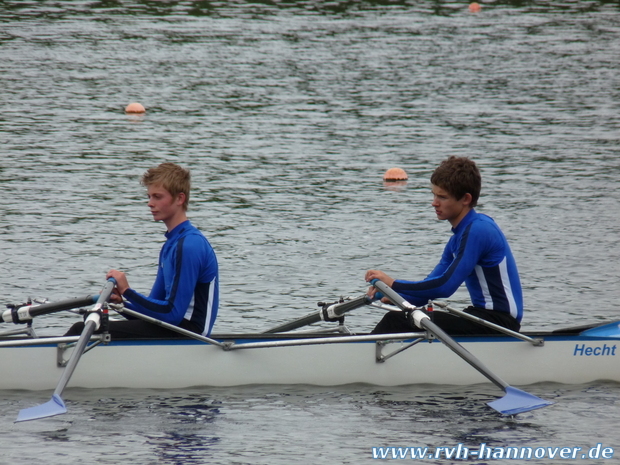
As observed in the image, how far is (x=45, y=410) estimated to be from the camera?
22.4 ft

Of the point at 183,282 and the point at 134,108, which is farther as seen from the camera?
the point at 134,108

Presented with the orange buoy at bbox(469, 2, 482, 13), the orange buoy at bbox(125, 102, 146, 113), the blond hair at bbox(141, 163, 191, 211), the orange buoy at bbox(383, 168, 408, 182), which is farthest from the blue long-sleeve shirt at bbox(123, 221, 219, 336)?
the orange buoy at bbox(469, 2, 482, 13)

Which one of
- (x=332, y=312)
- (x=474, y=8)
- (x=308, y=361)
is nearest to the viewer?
(x=308, y=361)

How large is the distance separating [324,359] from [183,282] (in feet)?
4.13

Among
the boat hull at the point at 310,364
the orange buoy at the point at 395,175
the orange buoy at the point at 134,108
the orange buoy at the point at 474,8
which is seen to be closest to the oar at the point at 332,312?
the boat hull at the point at 310,364

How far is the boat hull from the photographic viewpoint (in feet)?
24.5

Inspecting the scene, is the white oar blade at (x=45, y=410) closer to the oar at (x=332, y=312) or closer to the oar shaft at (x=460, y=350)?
the oar at (x=332, y=312)

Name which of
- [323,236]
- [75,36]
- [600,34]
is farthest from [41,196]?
[600,34]

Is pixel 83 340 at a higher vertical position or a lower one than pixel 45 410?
higher

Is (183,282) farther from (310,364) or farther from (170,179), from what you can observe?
(310,364)

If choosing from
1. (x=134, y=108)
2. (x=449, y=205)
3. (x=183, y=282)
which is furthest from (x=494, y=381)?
(x=134, y=108)

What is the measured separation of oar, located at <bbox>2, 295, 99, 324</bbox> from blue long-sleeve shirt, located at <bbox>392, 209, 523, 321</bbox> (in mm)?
2129

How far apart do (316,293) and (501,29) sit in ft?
83.8

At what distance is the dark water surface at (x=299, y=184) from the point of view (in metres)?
7.21
